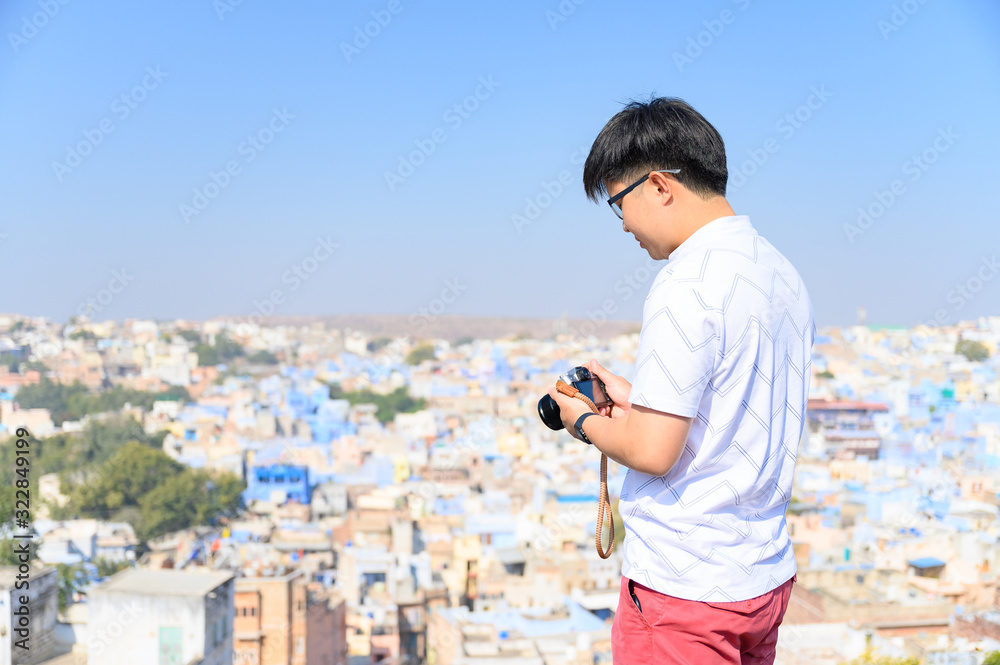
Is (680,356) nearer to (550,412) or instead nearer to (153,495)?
(550,412)

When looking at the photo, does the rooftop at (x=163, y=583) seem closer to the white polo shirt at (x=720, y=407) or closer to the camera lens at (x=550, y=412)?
the camera lens at (x=550, y=412)

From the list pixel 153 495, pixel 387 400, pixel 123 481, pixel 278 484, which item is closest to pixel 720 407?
pixel 278 484

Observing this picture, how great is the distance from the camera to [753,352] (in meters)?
0.58

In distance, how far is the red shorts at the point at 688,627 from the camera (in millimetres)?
598

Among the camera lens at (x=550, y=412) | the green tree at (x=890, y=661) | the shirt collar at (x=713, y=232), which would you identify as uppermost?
the shirt collar at (x=713, y=232)

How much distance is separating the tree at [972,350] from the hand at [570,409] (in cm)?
2625

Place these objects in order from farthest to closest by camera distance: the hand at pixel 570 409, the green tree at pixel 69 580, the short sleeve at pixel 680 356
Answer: the green tree at pixel 69 580 → the hand at pixel 570 409 → the short sleeve at pixel 680 356

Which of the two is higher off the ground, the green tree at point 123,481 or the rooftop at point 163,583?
the rooftop at point 163,583

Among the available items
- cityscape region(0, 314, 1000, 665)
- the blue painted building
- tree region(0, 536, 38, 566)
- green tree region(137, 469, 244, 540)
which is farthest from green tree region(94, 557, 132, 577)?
the blue painted building

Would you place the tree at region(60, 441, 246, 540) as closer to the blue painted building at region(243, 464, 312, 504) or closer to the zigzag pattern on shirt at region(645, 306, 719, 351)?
the blue painted building at region(243, 464, 312, 504)

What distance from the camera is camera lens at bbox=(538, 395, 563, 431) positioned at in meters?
0.73

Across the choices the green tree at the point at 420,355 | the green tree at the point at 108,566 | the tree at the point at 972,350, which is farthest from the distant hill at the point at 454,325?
the green tree at the point at 108,566

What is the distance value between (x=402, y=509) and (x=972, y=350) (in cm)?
1941

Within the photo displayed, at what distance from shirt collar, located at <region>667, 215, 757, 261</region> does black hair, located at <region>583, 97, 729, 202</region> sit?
0.09 feet
